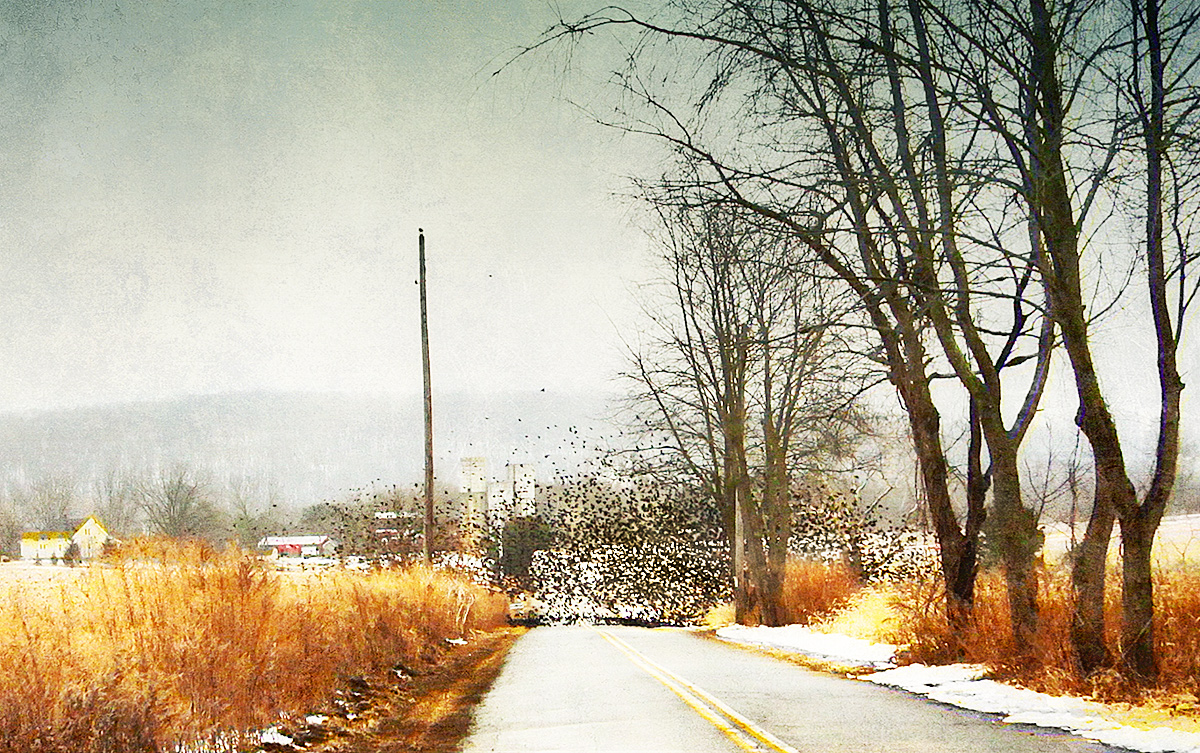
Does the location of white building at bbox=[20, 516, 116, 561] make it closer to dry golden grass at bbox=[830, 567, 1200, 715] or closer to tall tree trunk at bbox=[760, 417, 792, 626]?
dry golden grass at bbox=[830, 567, 1200, 715]

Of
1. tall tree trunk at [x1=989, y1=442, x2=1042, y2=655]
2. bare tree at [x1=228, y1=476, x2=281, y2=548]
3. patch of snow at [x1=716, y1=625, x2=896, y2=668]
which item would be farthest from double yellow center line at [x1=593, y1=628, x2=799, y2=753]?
bare tree at [x1=228, y1=476, x2=281, y2=548]

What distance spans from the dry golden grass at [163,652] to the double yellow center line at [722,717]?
11.9ft

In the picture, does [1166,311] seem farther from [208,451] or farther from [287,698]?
[208,451]

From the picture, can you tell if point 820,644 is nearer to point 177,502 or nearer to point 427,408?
point 177,502

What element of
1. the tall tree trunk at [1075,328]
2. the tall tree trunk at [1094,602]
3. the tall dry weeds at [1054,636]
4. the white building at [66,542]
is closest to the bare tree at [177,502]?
the white building at [66,542]

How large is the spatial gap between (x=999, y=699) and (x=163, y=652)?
277 inches

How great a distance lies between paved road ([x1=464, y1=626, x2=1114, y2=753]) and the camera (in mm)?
7891

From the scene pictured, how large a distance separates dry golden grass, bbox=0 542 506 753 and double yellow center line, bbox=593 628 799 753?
11.9 ft

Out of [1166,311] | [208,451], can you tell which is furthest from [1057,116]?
[208,451]

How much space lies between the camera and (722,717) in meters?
9.62

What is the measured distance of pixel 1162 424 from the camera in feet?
32.3

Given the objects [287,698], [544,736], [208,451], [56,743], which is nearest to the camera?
[56,743]

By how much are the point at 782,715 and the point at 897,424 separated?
60.7 feet

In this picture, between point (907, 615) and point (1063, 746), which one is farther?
point (907, 615)
